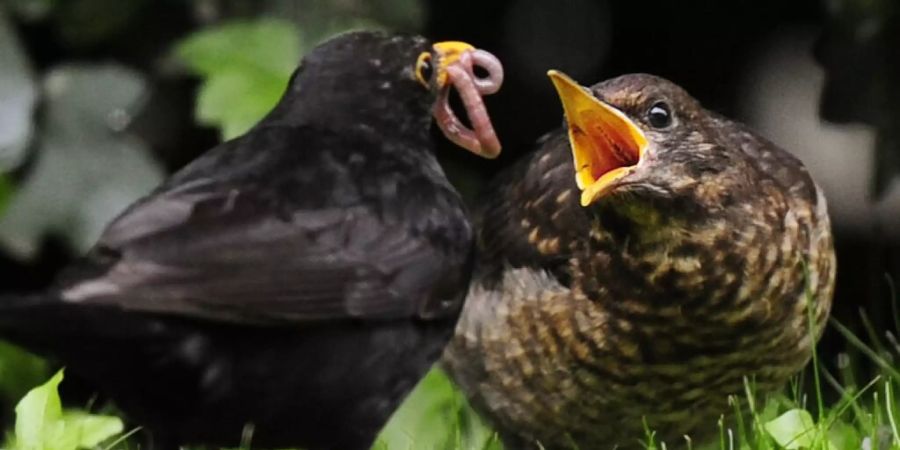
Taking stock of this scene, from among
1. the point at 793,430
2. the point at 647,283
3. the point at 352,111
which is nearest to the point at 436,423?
the point at 647,283

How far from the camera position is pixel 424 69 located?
373 cm

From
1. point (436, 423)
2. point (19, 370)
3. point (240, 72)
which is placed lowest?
point (19, 370)

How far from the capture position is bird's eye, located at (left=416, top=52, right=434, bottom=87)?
3715 millimetres

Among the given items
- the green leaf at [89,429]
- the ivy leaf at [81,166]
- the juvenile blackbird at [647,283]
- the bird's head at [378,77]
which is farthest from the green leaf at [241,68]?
the green leaf at [89,429]

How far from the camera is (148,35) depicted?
445 cm

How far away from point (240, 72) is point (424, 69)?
52 centimetres

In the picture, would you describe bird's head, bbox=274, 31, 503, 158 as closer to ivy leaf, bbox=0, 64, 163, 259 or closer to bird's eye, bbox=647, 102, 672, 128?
bird's eye, bbox=647, 102, 672, 128

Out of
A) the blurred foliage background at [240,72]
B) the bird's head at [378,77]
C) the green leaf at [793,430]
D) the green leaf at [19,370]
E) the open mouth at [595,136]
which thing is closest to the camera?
the green leaf at [793,430]

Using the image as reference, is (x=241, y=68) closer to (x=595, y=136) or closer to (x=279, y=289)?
(x=595, y=136)

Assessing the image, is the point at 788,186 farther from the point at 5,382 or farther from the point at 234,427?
the point at 5,382

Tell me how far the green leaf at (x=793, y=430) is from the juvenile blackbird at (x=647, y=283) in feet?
0.81

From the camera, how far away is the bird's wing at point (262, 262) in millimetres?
3027

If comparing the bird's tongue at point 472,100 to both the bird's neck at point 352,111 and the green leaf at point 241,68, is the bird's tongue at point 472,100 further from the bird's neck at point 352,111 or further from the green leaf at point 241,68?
the green leaf at point 241,68

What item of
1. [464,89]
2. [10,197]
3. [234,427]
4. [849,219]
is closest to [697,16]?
[849,219]
